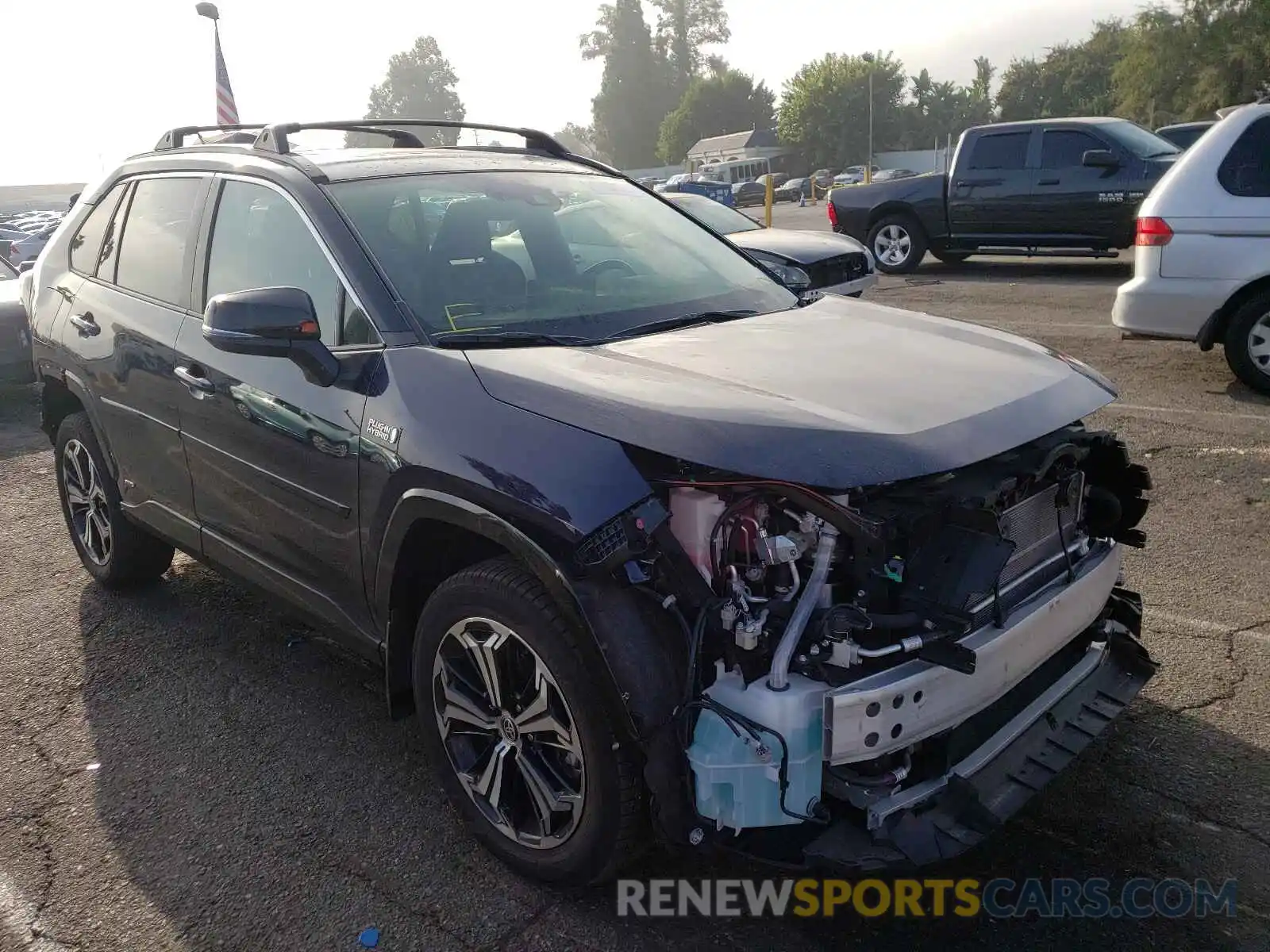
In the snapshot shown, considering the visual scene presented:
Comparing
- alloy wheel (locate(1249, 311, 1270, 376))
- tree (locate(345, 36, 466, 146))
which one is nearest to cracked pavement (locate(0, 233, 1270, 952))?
alloy wheel (locate(1249, 311, 1270, 376))

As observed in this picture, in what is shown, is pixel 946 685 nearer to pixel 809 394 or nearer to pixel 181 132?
pixel 809 394

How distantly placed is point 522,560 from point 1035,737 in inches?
56.0

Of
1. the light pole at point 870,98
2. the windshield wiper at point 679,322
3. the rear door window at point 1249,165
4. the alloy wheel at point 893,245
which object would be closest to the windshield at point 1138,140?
the alloy wheel at point 893,245

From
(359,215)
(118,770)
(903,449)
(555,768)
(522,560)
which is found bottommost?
(118,770)

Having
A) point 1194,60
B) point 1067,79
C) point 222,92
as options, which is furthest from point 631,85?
point 222,92

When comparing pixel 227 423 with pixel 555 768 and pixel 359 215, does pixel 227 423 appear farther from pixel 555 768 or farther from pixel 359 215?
pixel 555 768

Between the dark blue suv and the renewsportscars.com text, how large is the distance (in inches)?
9.9

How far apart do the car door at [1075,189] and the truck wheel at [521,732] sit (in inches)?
456

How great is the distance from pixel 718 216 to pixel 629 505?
9384 millimetres

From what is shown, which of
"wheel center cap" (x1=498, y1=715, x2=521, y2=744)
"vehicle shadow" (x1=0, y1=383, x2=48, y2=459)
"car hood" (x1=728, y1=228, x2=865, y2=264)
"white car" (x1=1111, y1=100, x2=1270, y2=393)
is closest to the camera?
"wheel center cap" (x1=498, y1=715, x2=521, y2=744)

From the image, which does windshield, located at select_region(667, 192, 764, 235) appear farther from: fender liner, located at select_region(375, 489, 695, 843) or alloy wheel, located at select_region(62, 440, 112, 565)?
fender liner, located at select_region(375, 489, 695, 843)

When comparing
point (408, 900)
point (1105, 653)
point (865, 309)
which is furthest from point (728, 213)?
point (408, 900)

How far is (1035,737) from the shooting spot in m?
2.67

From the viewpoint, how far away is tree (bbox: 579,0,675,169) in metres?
109
